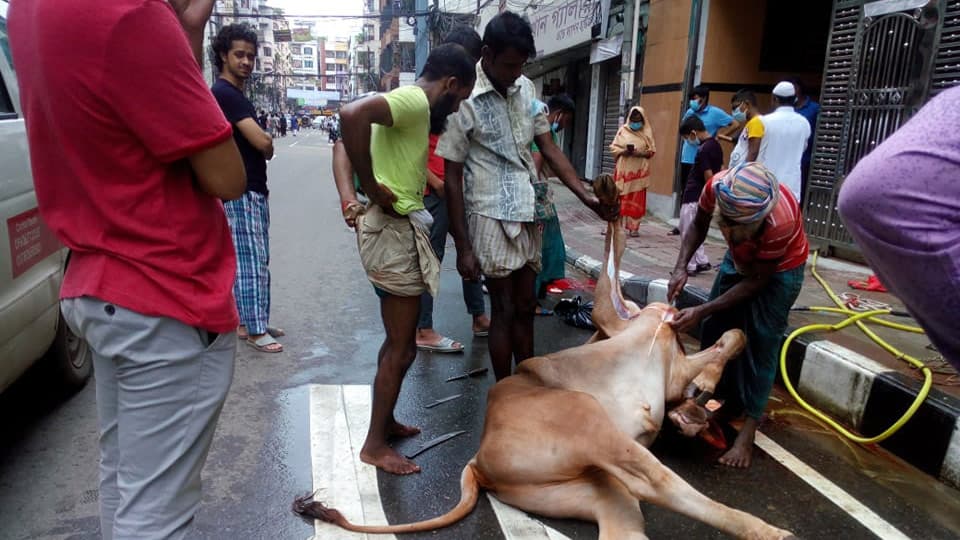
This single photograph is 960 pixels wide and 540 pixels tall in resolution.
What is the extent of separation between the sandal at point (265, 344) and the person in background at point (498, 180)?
1673 mm

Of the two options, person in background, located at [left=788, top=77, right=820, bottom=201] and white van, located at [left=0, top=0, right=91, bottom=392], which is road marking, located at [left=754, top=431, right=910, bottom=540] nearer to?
white van, located at [left=0, top=0, right=91, bottom=392]

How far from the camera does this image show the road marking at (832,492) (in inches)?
97.3

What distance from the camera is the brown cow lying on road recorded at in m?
2.17

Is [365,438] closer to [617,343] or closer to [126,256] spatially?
[617,343]

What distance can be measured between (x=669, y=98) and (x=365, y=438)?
7.97 m

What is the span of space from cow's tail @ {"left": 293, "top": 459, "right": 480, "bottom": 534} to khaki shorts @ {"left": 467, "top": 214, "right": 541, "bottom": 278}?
3.32ft

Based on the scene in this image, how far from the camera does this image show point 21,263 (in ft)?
8.63

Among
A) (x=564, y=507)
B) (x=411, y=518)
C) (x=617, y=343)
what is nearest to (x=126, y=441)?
(x=411, y=518)

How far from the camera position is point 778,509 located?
2.62m

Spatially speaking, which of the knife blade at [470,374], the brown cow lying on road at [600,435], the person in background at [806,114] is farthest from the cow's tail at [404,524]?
the person in background at [806,114]

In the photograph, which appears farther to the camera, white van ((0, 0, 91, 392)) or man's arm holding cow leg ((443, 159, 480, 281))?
man's arm holding cow leg ((443, 159, 480, 281))

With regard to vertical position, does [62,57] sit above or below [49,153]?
above

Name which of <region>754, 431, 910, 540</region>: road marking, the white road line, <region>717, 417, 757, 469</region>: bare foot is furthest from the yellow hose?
the white road line

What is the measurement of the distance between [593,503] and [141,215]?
1.73 meters
